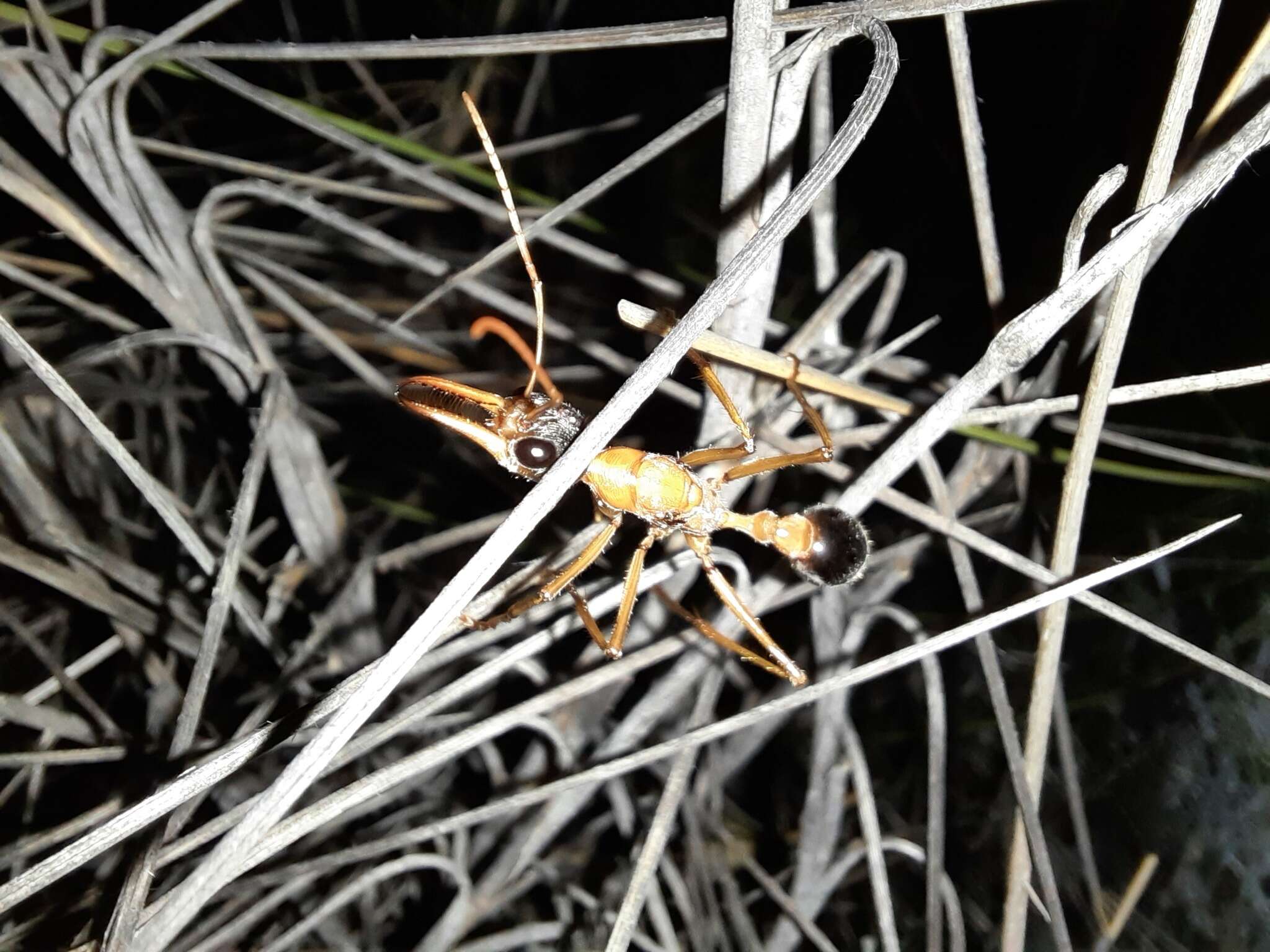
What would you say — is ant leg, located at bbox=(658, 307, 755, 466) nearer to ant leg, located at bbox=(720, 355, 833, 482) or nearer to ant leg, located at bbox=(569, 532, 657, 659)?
ant leg, located at bbox=(720, 355, 833, 482)

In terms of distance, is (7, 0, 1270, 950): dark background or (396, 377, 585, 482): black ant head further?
(396, 377, 585, 482): black ant head

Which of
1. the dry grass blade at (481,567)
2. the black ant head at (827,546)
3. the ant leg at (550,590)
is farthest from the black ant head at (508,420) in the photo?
the dry grass blade at (481,567)

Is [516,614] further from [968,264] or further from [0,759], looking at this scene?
[968,264]

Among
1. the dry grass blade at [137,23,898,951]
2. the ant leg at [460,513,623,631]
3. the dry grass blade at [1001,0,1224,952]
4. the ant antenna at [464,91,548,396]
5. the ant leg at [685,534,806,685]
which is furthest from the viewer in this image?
the ant leg at [685,534,806,685]

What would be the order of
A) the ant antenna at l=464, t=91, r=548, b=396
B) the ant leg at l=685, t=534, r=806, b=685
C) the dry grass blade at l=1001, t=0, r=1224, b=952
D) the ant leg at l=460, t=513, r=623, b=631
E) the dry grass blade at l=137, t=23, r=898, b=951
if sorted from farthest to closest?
1. the ant leg at l=685, t=534, r=806, b=685
2. the ant leg at l=460, t=513, r=623, b=631
3. the ant antenna at l=464, t=91, r=548, b=396
4. the dry grass blade at l=1001, t=0, r=1224, b=952
5. the dry grass blade at l=137, t=23, r=898, b=951

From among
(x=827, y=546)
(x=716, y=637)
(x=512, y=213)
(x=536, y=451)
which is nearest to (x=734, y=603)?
(x=716, y=637)

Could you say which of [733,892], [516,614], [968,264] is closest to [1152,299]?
[968,264]

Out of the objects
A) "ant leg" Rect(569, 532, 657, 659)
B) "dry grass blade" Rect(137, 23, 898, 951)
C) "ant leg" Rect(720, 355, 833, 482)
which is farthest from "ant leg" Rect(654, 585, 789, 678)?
"dry grass blade" Rect(137, 23, 898, 951)

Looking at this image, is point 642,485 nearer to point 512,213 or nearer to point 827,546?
point 827,546

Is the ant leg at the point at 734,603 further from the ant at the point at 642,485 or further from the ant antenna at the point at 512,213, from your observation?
the ant antenna at the point at 512,213
